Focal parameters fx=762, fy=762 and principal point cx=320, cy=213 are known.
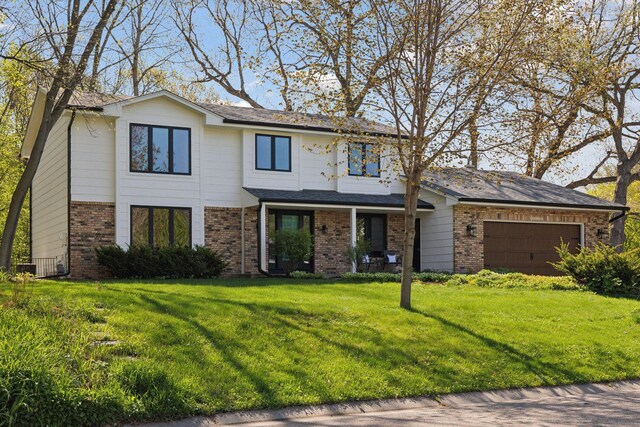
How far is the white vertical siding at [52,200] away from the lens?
→ 23766 mm

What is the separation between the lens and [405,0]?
13.6 m

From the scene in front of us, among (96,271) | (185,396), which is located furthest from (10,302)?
(96,271)

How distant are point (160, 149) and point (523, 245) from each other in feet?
43.3

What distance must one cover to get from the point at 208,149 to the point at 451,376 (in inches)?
618

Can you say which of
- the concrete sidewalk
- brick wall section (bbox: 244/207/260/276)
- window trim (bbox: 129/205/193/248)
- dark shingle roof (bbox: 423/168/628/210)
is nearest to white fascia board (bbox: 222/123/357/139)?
brick wall section (bbox: 244/207/260/276)

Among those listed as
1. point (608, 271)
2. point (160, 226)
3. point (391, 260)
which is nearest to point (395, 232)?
point (391, 260)

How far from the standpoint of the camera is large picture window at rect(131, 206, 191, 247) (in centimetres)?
2320

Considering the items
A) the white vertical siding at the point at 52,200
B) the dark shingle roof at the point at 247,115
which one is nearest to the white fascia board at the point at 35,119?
the white vertical siding at the point at 52,200

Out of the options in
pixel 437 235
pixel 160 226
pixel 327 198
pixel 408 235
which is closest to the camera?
pixel 408 235

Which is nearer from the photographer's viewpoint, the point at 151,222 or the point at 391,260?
the point at 151,222

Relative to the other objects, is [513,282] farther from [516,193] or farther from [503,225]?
[516,193]

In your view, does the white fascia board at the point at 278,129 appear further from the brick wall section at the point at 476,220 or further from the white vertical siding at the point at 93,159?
the brick wall section at the point at 476,220

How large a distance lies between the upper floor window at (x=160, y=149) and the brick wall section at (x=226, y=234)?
5.55 feet

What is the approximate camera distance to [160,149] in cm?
2377
